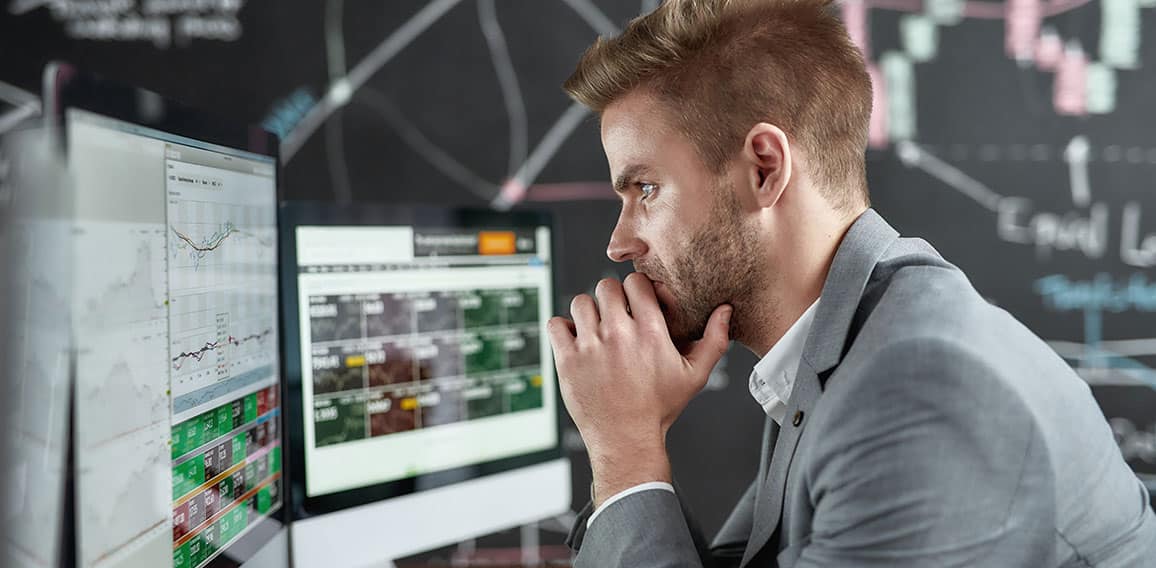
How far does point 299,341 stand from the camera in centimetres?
118

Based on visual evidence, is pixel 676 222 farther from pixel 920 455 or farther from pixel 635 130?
pixel 920 455

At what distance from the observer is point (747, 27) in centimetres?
114

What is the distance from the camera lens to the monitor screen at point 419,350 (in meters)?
1.22

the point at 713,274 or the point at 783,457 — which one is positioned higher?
the point at 713,274

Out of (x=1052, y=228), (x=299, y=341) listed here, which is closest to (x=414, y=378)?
(x=299, y=341)

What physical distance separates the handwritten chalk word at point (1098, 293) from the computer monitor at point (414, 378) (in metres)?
1.30

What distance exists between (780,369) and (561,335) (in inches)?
11.8

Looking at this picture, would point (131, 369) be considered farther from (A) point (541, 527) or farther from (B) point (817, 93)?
(A) point (541, 527)

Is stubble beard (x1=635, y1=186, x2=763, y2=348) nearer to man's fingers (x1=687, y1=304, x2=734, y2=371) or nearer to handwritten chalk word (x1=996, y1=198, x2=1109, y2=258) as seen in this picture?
man's fingers (x1=687, y1=304, x2=734, y2=371)

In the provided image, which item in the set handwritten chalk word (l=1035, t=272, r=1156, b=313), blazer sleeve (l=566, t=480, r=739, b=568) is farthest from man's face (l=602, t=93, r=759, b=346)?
handwritten chalk word (l=1035, t=272, r=1156, b=313)

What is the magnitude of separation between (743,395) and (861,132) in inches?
43.4

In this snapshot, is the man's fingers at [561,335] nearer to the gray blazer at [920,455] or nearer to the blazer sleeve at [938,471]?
the gray blazer at [920,455]

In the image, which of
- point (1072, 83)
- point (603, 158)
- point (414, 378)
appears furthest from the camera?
point (603, 158)

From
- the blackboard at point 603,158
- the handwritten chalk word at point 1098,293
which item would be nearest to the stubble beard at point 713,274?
the blackboard at point 603,158
